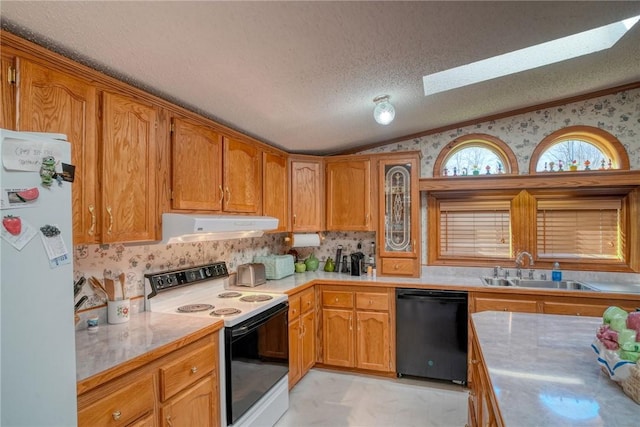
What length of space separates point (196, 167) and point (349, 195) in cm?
177

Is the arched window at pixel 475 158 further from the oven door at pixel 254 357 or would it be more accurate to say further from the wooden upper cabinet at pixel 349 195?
the oven door at pixel 254 357

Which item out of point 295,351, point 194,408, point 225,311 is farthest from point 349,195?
point 194,408

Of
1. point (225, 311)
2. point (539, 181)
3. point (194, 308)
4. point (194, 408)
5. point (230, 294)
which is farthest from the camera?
point (539, 181)

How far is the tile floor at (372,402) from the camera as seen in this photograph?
2555mm

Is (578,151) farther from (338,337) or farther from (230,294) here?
(230,294)

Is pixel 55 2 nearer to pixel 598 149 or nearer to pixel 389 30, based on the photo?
pixel 389 30

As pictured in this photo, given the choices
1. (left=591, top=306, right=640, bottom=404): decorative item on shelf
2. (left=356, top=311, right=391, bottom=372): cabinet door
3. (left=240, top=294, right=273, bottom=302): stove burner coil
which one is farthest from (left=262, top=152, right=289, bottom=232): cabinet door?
(left=591, top=306, right=640, bottom=404): decorative item on shelf

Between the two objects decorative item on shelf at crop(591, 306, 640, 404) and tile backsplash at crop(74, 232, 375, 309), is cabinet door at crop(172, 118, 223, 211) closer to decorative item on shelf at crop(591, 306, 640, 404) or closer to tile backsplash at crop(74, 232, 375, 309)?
tile backsplash at crop(74, 232, 375, 309)

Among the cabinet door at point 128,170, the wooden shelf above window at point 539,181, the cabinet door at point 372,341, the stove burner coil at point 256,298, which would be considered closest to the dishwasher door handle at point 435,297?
the cabinet door at point 372,341

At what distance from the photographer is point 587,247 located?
3.30m

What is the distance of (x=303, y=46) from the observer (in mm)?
1656

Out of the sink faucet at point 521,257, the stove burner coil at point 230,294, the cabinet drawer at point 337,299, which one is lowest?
the cabinet drawer at point 337,299

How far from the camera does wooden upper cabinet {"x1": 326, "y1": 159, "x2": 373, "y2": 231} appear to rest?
3.56 m

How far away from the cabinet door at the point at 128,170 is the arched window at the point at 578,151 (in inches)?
133
